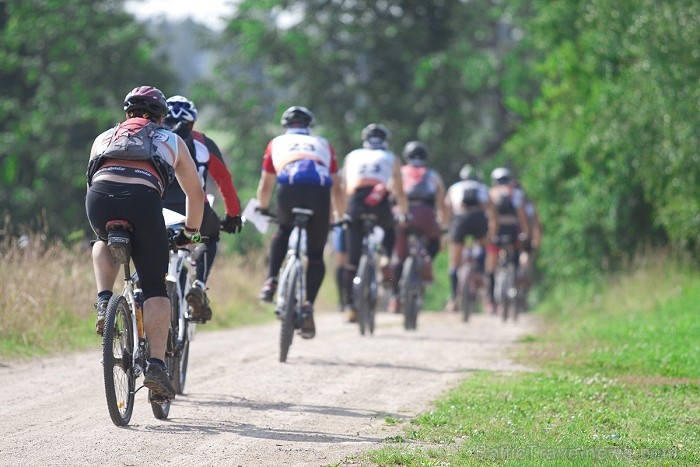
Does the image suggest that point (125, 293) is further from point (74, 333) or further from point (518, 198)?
point (518, 198)

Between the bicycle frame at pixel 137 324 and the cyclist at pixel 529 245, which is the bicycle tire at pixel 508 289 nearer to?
the cyclist at pixel 529 245

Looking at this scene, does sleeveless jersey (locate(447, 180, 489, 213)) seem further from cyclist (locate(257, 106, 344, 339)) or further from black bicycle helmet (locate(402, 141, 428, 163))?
cyclist (locate(257, 106, 344, 339))

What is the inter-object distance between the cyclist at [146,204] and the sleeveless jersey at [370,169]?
683 cm

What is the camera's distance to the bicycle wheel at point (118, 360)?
7535mm

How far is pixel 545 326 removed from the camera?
1928cm

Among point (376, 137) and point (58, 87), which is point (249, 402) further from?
point (58, 87)

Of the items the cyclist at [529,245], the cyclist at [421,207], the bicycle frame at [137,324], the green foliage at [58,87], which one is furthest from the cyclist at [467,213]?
the green foliage at [58,87]

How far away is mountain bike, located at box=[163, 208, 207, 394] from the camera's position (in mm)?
8727

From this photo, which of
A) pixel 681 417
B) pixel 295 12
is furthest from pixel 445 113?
pixel 681 417

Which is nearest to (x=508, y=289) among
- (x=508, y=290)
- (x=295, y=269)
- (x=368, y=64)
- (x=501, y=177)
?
(x=508, y=290)

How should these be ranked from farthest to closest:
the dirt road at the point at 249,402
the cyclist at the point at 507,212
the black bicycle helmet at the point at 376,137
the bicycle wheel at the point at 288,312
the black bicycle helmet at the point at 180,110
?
the cyclist at the point at 507,212 → the black bicycle helmet at the point at 376,137 → the bicycle wheel at the point at 288,312 → the black bicycle helmet at the point at 180,110 → the dirt road at the point at 249,402

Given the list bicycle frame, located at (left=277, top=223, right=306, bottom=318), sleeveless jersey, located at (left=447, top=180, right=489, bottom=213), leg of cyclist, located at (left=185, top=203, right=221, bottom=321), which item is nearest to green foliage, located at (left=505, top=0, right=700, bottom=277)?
sleeveless jersey, located at (left=447, top=180, right=489, bottom=213)

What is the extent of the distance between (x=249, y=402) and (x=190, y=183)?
185 cm

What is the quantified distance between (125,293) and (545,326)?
11937 mm
